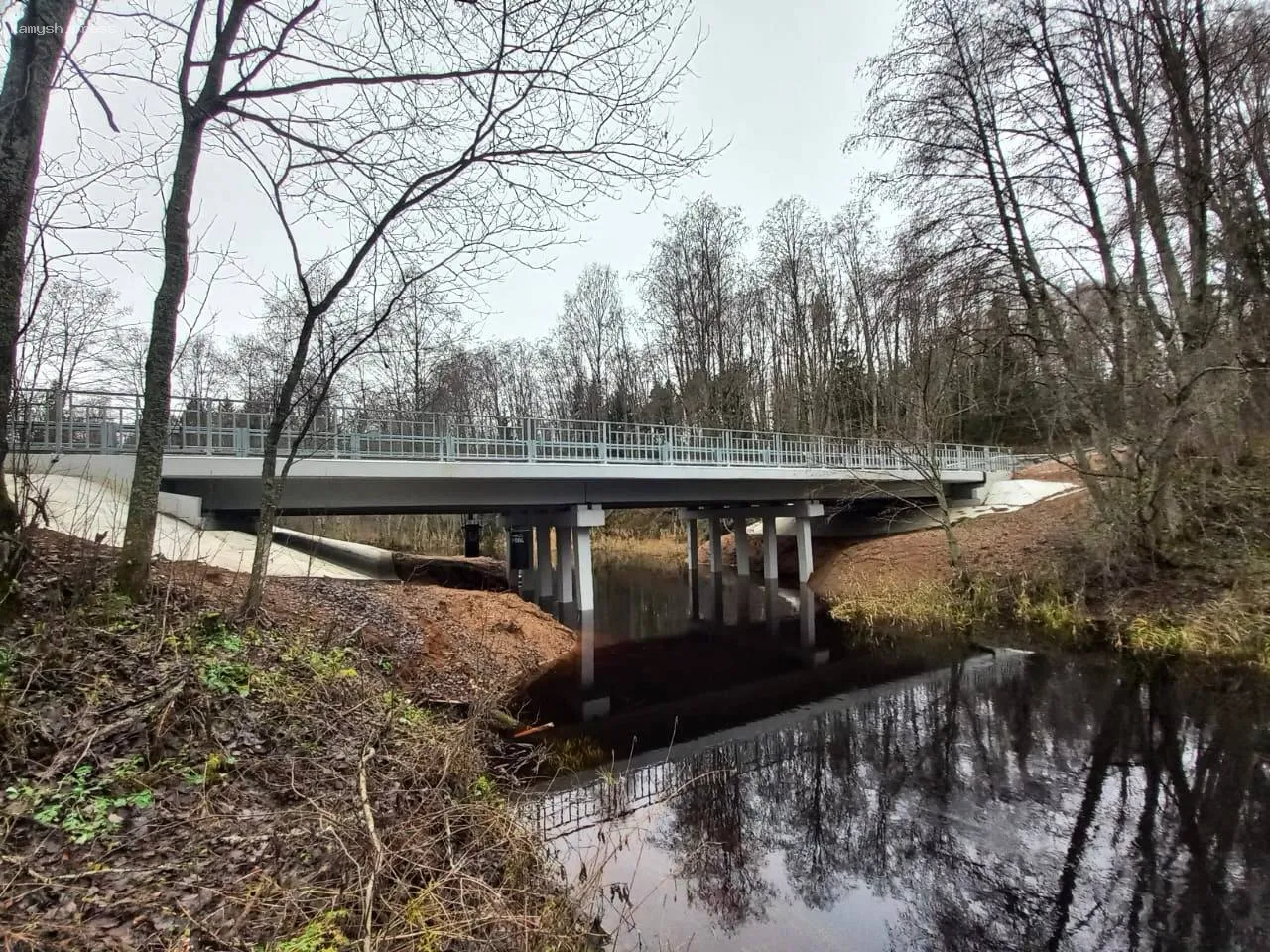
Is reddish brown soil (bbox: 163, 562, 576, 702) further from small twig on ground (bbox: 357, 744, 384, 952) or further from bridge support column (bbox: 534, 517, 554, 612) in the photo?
bridge support column (bbox: 534, 517, 554, 612)

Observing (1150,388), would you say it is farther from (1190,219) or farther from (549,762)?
(549,762)

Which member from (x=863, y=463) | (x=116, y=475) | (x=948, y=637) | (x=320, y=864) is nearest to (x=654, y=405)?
(x=863, y=463)

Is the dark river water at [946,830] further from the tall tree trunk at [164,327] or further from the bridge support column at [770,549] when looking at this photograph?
the bridge support column at [770,549]

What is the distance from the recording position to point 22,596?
504 centimetres

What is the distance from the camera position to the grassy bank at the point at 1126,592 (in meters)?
11.1

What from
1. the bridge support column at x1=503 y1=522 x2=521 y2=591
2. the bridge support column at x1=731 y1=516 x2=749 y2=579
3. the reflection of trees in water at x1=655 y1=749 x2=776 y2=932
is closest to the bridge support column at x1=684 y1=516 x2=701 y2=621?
the bridge support column at x1=731 y1=516 x2=749 y2=579

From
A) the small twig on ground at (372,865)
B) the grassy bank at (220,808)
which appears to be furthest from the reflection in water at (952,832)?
the small twig on ground at (372,865)

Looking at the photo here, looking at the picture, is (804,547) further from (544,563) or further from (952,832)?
(952,832)

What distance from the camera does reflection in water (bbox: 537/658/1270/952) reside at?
14.5ft

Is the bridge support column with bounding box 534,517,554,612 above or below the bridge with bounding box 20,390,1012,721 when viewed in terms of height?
below

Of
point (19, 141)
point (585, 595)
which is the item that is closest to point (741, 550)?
point (585, 595)

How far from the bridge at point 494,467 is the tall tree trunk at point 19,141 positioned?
4.77 feet

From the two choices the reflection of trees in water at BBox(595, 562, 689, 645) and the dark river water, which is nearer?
the dark river water

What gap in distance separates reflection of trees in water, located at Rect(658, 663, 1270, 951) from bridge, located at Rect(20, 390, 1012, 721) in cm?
539
